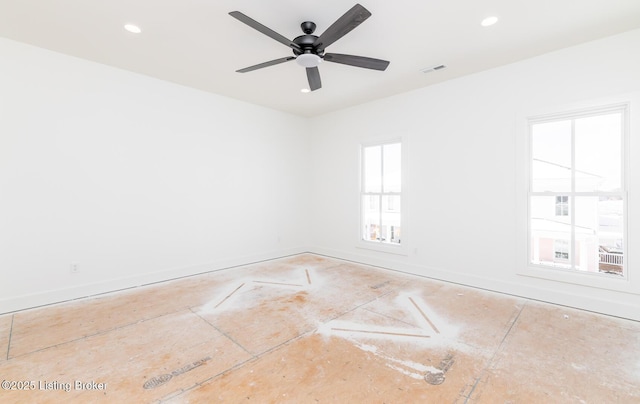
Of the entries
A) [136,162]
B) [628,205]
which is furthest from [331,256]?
[628,205]

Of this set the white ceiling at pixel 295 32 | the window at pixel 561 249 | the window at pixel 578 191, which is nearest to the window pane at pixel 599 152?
the window at pixel 578 191

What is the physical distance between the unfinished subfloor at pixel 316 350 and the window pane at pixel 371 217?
1.76 meters

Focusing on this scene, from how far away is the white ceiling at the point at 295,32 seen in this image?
263cm

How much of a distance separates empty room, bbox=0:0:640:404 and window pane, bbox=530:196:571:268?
0.06 feet

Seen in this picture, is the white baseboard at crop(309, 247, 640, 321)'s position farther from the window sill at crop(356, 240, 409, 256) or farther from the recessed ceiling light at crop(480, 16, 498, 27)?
the recessed ceiling light at crop(480, 16, 498, 27)

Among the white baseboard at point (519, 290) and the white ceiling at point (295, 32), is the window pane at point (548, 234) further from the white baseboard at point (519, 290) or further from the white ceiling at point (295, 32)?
the white ceiling at point (295, 32)

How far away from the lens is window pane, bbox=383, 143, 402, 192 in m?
5.11

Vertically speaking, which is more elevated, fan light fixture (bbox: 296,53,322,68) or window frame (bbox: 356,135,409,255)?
fan light fixture (bbox: 296,53,322,68)

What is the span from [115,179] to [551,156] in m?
5.72

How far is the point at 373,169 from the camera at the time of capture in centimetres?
555

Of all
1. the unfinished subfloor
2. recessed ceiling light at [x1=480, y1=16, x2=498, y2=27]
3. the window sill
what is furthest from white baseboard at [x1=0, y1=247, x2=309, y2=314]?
recessed ceiling light at [x1=480, y1=16, x2=498, y2=27]

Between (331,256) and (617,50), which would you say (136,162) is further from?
(617,50)

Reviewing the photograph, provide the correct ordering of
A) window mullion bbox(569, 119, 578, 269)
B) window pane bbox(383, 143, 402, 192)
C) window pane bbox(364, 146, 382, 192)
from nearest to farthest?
window mullion bbox(569, 119, 578, 269) < window pane bbox(383, 143, 402, 192) < window pane bbox(364, 146, 382, 192)

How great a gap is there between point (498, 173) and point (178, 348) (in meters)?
4.24
